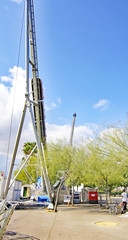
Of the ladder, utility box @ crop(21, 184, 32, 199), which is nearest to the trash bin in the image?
the ladder

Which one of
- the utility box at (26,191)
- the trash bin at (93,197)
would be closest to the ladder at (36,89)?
the trash bin at (93,197)

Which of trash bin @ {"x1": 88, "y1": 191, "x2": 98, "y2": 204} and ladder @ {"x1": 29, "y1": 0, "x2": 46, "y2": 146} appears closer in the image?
ladder @ {"x1": 29, "y1": 0, "x2": 46, "y2": 146}

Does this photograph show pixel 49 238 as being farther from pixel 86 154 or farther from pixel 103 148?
pixel 86 154

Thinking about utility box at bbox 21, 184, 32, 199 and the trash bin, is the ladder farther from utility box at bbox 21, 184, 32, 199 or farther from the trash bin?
utility box at bbox 21, 184, 32, 199

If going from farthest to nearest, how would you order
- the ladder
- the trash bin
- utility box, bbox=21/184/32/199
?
utility box, bbox=21/184/32/199, the trash bin, the ladder

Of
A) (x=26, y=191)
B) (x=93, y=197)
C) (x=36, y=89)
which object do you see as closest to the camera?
(x=36, y=89)

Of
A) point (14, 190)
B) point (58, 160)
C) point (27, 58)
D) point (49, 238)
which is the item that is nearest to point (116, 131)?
point (49, 238)

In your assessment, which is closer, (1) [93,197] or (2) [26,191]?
(1) [93,197]

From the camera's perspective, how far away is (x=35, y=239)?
667cm

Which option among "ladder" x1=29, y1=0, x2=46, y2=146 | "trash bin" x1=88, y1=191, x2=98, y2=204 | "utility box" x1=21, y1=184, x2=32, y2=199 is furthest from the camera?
"utility box" x1=21, y1=184, x2=32, y2=199

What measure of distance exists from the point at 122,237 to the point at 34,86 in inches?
643

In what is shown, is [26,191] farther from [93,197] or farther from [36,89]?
[36,89]

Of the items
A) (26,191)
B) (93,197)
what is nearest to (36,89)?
(93,197)

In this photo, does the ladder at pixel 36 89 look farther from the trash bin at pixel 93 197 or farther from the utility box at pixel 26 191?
the utility box at pixel 26 191
